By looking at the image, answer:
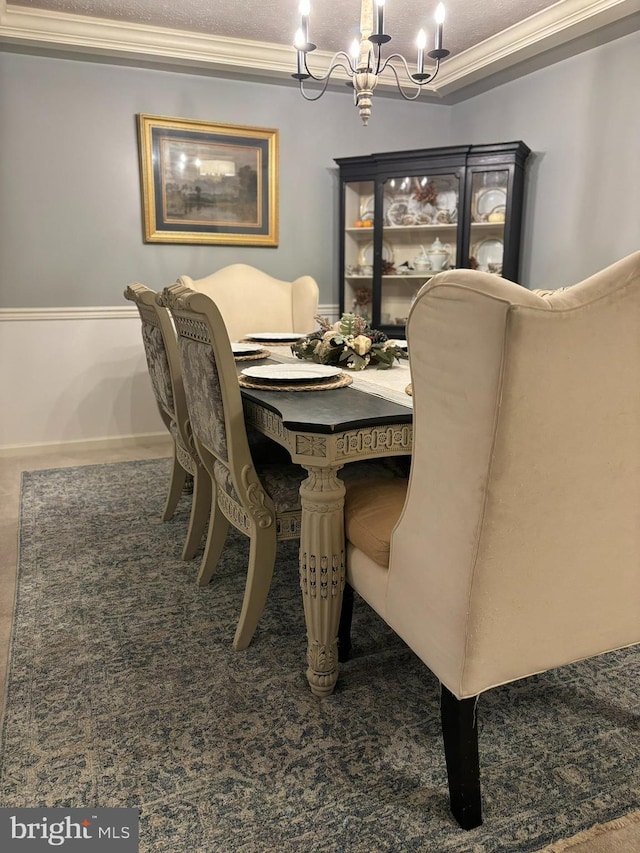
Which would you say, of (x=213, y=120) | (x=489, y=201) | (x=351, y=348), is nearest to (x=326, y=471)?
(x=351, y=348)

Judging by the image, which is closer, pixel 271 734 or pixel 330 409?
pixel 271 734

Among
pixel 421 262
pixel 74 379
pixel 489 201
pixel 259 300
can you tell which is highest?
pixel 489 201

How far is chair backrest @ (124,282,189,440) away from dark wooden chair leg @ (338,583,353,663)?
34.2 inches

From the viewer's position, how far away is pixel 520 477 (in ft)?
3.22

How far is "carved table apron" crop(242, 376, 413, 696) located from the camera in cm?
141

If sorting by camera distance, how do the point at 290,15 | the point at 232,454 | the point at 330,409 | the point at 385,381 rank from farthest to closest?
the point at 290,15
the point at 385,381
the point at 232,454
the point at 330,409

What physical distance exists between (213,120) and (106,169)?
746mm

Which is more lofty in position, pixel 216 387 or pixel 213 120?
pixel 213 120

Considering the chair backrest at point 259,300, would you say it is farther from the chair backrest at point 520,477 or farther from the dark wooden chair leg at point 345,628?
the chair backrest at point 520,477

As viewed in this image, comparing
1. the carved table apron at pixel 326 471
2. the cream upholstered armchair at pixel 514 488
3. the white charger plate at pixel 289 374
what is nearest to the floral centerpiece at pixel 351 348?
the white charger plate at pixel 289 374

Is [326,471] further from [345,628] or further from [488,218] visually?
[488,218]

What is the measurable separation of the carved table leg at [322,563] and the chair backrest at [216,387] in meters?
0.26

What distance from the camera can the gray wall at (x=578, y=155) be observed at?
3209mm

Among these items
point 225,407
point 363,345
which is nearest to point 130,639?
point 225,407
